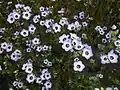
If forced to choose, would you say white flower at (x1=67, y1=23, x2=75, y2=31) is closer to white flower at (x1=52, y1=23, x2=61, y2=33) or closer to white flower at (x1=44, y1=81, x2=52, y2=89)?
white flower at (x1=52, y1=23, x2=61, y2=33)

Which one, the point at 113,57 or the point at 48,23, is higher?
the point at 48,23

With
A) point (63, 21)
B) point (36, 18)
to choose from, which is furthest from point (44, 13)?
point (63, 21)

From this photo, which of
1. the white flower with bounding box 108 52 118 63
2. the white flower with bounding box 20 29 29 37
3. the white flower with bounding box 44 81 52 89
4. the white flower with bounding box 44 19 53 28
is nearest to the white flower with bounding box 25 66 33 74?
the white flower with bounding box 44 81 52 89

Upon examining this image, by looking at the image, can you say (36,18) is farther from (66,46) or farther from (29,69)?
(29,69)

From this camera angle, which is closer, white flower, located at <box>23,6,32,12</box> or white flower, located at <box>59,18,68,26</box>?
white flower, located at <box>59,18,68,26</box>

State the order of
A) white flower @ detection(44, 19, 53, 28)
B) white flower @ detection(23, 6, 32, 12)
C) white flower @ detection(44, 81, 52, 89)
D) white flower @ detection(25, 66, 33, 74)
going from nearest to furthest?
white flower @ detection(44, 81, 52, 89), white flower @ detection(25, 66, 33, 74), white flower @ detection(44, 19, 53, 28), white flower @ detection(23, 6, 32, 12)

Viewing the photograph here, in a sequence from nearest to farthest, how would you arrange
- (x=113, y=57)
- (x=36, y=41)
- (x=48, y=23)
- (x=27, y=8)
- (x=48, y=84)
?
(x=48, y=84) → (x=113, y=57) → (x=36, y=41) → (x=48, y=23) → (x=27, y=8)

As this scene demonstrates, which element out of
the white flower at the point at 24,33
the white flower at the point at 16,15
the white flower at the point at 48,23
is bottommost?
the white flower at the point at 24,33

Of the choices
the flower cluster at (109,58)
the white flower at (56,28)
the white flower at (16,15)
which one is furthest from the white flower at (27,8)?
the flower cluster at (109,58)

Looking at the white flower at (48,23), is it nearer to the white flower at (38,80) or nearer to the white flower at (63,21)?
the white flower at (63,21)

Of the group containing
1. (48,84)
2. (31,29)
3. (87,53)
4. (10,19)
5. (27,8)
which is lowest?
(48,84)

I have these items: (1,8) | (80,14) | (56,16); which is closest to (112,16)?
(80,14)
